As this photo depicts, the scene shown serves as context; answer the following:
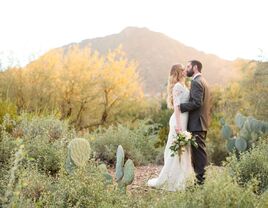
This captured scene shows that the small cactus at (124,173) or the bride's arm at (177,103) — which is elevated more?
the bride's arm at (177,103)

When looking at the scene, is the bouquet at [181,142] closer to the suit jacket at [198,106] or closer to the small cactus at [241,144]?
the suit jacket at [198,106]

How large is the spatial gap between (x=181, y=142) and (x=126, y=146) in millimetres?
3030

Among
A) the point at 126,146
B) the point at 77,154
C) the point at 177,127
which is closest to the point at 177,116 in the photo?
the point at 177,127

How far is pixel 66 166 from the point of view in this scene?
557cm

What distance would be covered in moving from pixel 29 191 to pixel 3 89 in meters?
9.76

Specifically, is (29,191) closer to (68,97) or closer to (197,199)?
(197,199)

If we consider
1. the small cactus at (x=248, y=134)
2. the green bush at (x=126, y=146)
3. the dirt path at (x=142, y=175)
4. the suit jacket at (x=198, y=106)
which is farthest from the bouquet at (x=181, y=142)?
the green bush at (x=126, y=146)

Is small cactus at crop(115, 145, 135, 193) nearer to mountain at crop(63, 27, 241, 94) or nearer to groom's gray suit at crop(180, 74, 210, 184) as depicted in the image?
groom's gray suit at crop(180, 74, 210, 184)

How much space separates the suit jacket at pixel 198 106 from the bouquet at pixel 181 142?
0.23m

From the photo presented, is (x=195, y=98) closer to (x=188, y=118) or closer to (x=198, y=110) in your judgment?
(x=198, y=110)

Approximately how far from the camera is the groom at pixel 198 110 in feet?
22.9

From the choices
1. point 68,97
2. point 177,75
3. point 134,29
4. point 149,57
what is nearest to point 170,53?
point 149,57

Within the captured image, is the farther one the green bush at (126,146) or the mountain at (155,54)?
the mountain at (155,54)

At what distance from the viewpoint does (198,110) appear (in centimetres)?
707
